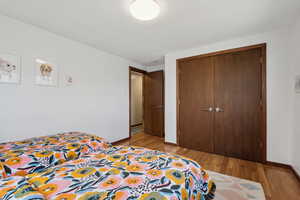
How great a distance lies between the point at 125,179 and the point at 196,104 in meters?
2.54

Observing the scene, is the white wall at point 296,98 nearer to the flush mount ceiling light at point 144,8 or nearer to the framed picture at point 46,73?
the flush mount ceiling light at point 144,8

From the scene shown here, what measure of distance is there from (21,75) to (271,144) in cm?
424

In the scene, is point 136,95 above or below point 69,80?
below

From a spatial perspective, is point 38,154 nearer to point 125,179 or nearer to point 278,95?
point 125,179

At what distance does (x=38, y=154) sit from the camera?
1326mm

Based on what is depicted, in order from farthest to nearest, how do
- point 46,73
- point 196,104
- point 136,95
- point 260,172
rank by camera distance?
1. point 136,95
2. point 196,104
3. point 46,73
4. point 260,172

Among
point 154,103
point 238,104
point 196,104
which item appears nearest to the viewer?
point 238,104

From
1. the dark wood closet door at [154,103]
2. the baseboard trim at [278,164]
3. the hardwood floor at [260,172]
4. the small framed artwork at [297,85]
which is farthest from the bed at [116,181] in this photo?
the dark wood closet door at [154,103]

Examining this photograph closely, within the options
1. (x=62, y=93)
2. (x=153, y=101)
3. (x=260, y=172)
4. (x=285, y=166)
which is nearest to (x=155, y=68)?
(x=153, y=101)

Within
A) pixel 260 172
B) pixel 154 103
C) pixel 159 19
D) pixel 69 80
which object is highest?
pixel 159 19

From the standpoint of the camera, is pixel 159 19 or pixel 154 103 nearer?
pixel 159 19

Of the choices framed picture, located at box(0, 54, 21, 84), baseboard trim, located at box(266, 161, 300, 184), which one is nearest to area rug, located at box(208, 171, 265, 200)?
baseboard trim, located at box(266, 161, 300, 184)

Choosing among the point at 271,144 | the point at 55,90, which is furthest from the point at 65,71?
the point at 271,144

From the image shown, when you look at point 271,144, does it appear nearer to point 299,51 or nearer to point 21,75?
point 299,51
